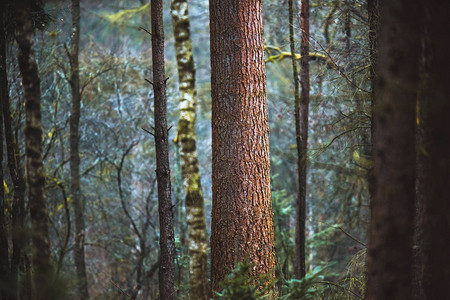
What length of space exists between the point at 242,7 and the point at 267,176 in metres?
2.07

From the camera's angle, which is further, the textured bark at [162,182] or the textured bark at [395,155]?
the textured bark at [162,182]

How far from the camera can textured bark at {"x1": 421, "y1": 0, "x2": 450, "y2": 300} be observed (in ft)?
9.92

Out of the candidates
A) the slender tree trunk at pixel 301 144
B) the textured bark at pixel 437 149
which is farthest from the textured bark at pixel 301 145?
the textured bark at pixel 437 149

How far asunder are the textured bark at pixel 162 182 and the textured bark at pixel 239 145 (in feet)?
1.78

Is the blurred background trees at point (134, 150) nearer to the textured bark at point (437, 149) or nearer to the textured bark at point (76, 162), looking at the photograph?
the textured bark at point (76, 162)

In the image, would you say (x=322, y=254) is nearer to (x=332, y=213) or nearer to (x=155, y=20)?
(x=332, y=213)

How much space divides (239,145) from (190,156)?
334cm

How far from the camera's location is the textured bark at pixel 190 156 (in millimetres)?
7566

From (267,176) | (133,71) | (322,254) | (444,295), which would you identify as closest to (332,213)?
(322,254)

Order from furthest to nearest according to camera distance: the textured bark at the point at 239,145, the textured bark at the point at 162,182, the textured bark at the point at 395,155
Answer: the textured bark at the point at 162,182 → the textured bark at the point at 239,145 → the textured bark at the point at 395,155

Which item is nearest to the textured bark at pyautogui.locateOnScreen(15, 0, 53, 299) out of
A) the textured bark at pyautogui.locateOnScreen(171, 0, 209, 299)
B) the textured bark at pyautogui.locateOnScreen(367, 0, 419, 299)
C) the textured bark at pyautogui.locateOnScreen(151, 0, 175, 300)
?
the textured bark at pyautogui.locateOnScreen(151, 0, 175, 300)

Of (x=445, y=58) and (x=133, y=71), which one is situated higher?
(x=133, y=71)

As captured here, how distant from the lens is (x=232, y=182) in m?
5.14

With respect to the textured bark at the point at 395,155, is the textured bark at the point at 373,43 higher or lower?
higher
